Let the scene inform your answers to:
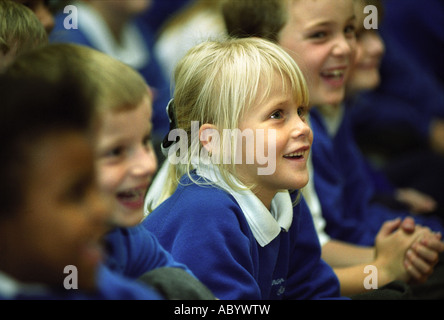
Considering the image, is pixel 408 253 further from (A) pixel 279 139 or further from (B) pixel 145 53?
(B) pixel 145 53

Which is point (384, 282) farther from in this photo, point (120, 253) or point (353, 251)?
point (120, 253)

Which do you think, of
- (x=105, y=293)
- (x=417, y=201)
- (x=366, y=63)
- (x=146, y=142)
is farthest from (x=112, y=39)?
(x=105, y=293)

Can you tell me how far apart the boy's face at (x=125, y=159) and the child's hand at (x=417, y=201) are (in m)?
1.06

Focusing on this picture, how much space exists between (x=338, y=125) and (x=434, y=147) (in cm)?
71

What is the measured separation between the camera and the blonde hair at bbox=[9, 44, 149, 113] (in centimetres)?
57

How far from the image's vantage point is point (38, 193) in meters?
0.51

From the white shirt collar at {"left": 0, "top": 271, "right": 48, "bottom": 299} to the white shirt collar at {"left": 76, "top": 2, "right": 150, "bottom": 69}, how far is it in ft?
3.36

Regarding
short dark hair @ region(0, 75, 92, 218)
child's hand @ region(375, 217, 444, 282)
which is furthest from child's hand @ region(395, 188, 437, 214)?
short dark hair @ region(0, 75, 92, 218)

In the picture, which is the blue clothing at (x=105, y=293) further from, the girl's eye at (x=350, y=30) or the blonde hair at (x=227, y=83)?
the girl's eye at (x=350, y=30)

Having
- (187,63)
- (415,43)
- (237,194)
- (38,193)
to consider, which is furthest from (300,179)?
(415,43)

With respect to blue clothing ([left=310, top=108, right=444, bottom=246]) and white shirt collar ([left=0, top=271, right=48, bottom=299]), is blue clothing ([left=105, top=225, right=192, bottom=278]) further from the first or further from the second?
blue clothing ([left=310, top=108, right=444, bottom=246])

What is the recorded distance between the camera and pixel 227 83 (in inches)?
33.1

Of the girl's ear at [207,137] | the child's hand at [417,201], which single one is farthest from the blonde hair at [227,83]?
the child's hand at [417,201]

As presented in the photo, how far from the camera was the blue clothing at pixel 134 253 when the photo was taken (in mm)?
689
